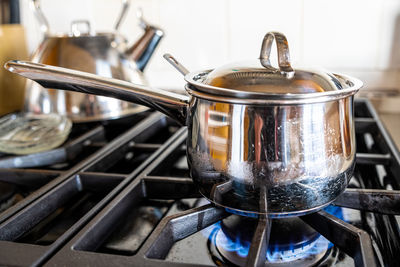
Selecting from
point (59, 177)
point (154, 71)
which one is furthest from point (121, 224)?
point (154, 71)

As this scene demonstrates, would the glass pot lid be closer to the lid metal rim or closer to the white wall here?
the lid metal rim

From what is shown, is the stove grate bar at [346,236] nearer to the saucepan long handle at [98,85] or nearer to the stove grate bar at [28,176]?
the saucepan long handle at [98,85]

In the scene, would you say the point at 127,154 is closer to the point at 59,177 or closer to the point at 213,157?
the point at 59,177

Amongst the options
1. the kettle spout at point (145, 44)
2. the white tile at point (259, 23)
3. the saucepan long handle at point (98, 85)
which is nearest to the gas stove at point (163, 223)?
the saucepan long handle at point (98, 85)

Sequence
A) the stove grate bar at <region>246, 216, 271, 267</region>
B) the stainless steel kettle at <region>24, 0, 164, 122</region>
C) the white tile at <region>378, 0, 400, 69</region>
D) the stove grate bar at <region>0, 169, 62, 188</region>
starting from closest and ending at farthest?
the stove grate bar at <region>246, 216, 271, 267</region>
the stove grate bar at <region>0, 169, 62, 188</region>
the stainless steel kettle at <region>24, 0, 164, 122</region>
the white tile at <region>378, 0, 400, 69</region>

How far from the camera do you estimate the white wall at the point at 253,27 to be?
88 centimetres

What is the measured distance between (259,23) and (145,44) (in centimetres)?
30

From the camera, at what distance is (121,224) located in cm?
46

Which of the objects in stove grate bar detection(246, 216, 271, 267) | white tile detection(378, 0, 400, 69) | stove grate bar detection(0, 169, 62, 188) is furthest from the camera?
white tile detection(378, 0, 400, 69)

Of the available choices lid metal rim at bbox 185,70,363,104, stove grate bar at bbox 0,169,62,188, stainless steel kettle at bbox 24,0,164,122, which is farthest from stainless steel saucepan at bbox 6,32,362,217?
stainless steel kettle at bbox 24,0,164,122

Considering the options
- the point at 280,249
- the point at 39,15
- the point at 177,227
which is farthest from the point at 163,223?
the point at 39,15

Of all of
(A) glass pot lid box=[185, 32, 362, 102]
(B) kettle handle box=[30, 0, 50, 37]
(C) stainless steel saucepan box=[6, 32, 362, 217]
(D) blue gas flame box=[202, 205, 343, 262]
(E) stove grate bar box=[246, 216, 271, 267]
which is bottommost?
(D) blue gas flame box=[202, 205, 343, 262]

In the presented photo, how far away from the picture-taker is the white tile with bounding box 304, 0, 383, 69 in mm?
876

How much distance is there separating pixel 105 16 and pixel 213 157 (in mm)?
806
